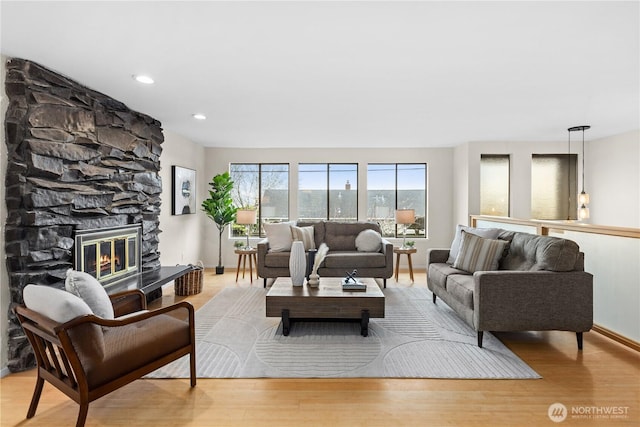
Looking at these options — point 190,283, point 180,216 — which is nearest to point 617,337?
point 190,283

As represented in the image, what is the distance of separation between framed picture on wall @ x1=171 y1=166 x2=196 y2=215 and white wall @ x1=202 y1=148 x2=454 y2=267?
2.69ft

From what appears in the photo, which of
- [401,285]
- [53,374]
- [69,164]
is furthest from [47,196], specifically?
[401,285]

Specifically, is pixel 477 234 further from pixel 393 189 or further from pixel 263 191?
pixel 263 191

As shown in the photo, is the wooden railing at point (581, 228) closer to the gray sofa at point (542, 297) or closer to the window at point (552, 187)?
the gray sofa at point (542, 297)

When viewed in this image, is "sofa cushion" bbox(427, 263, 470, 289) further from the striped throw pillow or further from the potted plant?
the potted plant

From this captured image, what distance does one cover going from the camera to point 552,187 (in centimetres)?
618

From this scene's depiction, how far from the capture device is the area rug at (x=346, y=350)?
101 inches

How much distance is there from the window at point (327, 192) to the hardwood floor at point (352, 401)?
14.7ft

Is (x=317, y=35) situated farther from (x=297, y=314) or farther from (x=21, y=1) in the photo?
(x=297, y=314)

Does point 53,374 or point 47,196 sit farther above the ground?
A: point 47,196

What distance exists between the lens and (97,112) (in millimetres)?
3363

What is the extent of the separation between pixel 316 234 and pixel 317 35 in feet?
12.6

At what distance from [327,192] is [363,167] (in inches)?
33.7

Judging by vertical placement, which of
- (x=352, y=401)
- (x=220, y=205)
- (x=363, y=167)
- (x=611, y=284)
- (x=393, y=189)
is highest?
(x=363, y=167)
